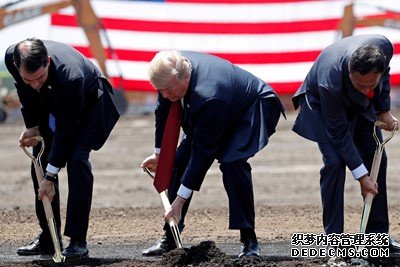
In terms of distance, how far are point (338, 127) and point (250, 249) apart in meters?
1.05

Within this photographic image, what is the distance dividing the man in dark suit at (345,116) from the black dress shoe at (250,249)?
0.49 meters

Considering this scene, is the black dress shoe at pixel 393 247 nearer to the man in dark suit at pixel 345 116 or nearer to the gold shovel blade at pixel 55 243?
the man in dark suit at pixel 345 116

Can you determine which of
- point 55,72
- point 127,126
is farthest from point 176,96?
point 127,126

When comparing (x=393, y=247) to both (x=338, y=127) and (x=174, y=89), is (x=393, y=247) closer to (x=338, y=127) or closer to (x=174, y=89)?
(x=338, y=127)

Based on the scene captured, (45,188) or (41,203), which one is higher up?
(45,188)

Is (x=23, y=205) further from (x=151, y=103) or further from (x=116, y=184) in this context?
(x=151, y=103)

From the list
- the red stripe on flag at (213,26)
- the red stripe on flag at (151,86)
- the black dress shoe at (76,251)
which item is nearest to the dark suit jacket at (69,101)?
the black dress shoe at (76,251)

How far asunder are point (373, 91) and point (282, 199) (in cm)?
413

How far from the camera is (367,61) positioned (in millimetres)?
6562

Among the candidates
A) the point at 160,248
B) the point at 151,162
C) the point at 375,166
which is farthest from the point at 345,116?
the point at 160,248

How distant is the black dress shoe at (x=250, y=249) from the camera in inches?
290

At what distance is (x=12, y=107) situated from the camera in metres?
18.4

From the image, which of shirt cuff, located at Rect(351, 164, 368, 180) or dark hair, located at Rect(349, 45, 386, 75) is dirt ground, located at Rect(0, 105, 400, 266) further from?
dark hair, located at Rect(349, 45, 386, 75)

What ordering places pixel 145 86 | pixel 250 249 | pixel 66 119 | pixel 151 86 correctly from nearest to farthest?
pixel 66 119 → pixel 250 249 → pixel 151 86 → pixel 145 86
